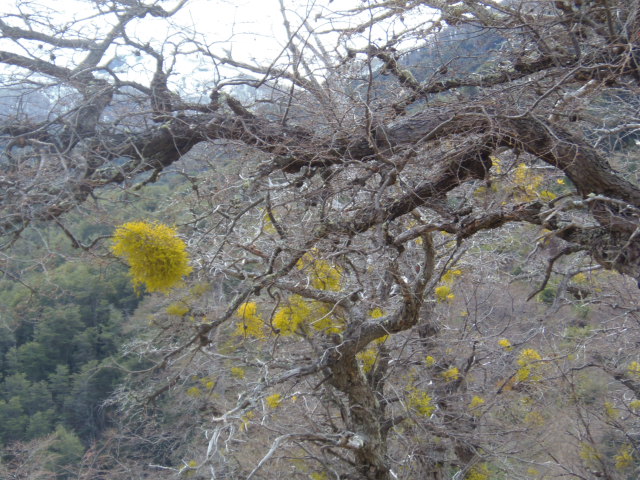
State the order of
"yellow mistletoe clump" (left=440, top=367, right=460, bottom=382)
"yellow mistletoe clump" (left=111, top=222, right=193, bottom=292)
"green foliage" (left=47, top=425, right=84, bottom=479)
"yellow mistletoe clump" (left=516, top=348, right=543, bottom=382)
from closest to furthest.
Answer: "yellow mistletoe clump" (left=111, top=222, right=193, bottom=292)
"yellow mistletoe clump" (left=516, top=348, right=543, bottom=382)
"yellow mistletoe clump" (left=440, top=367, right=460, bottom=382)
"green foliage" (left=47, top=425, right=84, bottom=479)

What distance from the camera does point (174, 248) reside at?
3.02 metres

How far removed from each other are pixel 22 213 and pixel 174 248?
3.55ft

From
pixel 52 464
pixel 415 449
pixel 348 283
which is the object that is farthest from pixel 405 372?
pixel 52 464

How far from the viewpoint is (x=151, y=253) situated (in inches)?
117

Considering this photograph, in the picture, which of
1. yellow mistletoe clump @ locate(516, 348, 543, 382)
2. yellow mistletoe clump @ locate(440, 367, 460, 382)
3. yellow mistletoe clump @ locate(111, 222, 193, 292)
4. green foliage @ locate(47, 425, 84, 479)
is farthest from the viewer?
green foliage @ locate(47, 425, 84, 479)

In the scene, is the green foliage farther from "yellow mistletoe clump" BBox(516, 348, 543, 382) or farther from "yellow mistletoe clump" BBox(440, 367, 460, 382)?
"yellow mistletoe clump" BBox(516, 348, 543, 382)

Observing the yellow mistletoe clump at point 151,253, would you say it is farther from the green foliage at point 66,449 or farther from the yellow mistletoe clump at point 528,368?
the green foliage at point 66,449

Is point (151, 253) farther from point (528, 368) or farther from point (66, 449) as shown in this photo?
point (66, 449)

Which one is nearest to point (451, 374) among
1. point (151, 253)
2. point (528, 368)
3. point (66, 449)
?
point (528, 368)

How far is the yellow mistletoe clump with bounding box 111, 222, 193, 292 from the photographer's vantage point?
115 inches

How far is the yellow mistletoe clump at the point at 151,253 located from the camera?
2922 millimetres

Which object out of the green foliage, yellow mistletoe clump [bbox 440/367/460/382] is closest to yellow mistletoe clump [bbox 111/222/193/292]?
yellow mistletoe clump [bbox 440/367/460/382]

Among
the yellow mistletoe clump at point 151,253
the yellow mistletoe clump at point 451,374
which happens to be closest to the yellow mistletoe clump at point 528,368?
the yellow mistletoe clump at point 451,374

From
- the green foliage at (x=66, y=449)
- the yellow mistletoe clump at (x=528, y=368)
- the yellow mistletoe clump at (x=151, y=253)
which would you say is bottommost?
the green foliage at (x=66, y=449)
